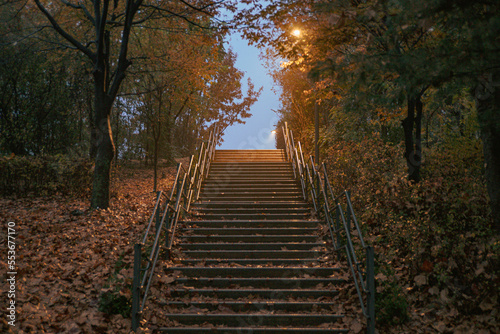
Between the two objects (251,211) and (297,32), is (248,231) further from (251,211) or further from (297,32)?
(297,32)

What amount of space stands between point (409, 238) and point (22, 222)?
807cm

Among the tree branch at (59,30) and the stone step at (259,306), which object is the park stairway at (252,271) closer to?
the stone step at (259,306)

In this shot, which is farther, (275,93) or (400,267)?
(275,93)

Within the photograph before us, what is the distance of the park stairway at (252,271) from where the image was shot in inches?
205

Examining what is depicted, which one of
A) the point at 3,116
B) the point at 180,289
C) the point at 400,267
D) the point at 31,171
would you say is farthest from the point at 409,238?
the point at 3,116

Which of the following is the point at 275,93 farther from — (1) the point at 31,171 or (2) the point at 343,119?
(1) the point at 31,171

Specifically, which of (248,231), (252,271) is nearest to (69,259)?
(252,271)

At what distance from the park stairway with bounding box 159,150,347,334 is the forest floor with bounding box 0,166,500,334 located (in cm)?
66

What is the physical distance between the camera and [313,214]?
29.2 ft

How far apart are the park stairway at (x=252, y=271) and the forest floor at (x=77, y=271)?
26.1 inches

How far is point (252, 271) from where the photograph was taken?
6.37 m

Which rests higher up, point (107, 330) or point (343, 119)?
point (343, 119)

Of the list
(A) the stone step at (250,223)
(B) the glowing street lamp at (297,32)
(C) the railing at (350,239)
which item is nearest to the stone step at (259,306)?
(C) the railing at (350,239)

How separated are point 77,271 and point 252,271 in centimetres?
294
